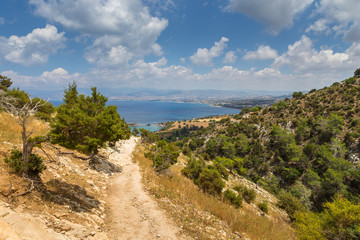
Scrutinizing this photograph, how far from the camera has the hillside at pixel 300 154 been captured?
3198cm

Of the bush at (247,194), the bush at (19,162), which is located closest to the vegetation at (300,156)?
the bush at (247,194)

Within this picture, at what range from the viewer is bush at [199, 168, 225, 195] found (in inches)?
635

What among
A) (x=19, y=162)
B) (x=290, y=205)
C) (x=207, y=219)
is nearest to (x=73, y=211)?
(x=19, y=162)

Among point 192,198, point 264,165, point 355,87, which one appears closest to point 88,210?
point 192,198

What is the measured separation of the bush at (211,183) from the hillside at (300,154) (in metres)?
0.11

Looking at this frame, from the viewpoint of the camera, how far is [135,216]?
7.87m

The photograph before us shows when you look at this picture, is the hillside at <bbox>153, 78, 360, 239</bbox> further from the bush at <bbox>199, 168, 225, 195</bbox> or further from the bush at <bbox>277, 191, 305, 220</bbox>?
the bush at <bbox>199, 168, 225, 195</bbox>

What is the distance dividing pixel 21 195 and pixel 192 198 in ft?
30.0

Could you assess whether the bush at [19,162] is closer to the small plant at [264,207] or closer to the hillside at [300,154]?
the hillside at [300,154]

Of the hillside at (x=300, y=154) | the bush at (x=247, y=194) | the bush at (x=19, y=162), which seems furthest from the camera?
the hillside at (x=300, y=154)

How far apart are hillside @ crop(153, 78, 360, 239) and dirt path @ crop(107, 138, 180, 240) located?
8.59 m

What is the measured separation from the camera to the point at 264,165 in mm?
49156

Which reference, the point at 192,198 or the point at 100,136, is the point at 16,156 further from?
the point at 192,198

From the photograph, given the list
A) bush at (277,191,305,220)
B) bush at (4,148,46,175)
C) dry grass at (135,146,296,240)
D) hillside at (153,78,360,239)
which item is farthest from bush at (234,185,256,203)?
bush at (4,148,46,175)
